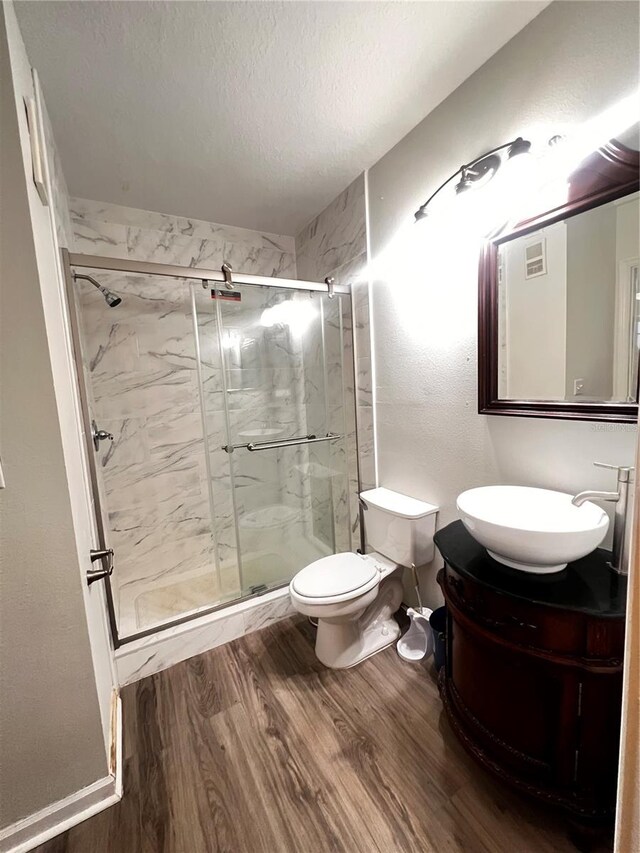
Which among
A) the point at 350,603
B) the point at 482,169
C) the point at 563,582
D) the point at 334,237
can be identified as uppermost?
the point at 334,237

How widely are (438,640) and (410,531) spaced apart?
1.55ft

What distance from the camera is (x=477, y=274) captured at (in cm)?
139

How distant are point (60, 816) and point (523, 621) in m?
1.57

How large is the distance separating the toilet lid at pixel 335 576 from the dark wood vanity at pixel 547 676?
573mm

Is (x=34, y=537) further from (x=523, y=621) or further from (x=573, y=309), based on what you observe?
(x=573, y=309)

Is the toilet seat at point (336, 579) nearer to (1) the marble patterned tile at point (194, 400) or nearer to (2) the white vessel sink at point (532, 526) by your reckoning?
(1) the marble patterned tile at point (194, 400)

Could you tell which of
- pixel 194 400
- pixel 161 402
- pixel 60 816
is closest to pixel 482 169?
pixel 194 400

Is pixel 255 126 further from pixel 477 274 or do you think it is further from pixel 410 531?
pixel 410 531

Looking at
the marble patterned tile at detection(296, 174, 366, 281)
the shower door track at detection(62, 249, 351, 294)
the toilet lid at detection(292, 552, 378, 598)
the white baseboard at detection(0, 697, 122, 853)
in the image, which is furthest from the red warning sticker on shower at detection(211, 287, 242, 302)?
the white baseboard at detection(0, 697, 122, 853)

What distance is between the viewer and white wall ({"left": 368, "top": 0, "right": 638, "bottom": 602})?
1034 mm

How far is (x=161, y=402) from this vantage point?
7.79 feet

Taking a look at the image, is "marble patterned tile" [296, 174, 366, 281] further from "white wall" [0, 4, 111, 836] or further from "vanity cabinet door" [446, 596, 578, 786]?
"vanity cabinet door" [446, 596, 578, 786]

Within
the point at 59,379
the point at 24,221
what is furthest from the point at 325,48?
the point at 59,379

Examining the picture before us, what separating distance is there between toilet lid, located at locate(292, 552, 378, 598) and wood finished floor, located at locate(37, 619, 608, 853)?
1.38 feet
